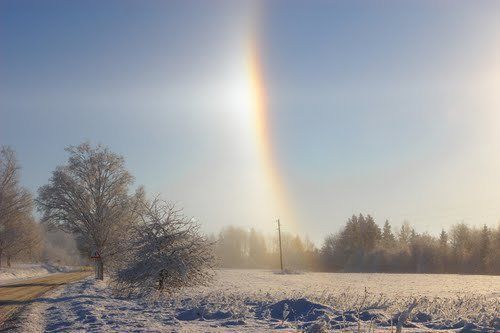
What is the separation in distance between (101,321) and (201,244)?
777 cm

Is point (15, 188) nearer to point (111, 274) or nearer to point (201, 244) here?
point (111, 274)

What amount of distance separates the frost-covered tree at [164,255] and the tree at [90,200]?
1781 cm

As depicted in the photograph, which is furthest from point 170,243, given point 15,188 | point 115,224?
point 15,188

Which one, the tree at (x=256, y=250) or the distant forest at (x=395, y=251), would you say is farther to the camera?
the tree at (x=256, y=250)

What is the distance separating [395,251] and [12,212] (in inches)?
2556

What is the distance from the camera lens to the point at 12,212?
55.8 m

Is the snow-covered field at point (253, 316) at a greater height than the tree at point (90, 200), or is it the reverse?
the tree at point (90, 200)

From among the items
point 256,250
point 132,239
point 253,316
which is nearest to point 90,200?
point 132,239

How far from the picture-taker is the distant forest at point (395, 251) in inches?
3088

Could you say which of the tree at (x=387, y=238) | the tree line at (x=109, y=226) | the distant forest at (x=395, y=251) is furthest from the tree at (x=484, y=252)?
the tree line at (x=109, y=226)

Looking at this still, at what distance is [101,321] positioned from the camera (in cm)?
1512

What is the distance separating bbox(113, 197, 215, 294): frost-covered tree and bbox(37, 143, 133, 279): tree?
1781 cm

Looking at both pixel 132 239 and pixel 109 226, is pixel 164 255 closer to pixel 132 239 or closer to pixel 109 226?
pixel 132 239

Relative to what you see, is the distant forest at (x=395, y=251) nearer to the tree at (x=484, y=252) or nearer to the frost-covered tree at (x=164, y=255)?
the tree at (x=484, y=252)
